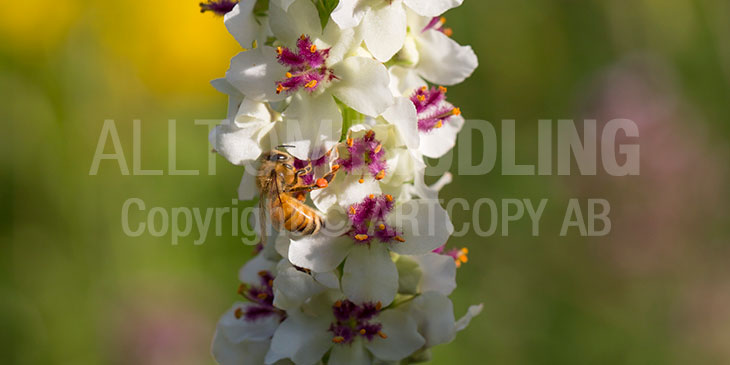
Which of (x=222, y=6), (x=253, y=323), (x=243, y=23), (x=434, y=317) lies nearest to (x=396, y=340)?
(x=434, y=317)

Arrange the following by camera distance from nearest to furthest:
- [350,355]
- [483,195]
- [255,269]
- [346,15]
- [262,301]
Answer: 1. [346,15]
2. [350,355]
3. [262,301]
4. [255,269]
5. [483,195]

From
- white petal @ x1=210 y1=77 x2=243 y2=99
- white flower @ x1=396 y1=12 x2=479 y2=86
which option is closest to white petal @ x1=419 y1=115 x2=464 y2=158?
white flower @ x1=396 y1=12 x2=479 y2=86

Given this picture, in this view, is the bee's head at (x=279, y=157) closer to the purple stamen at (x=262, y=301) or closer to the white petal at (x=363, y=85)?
the white petal at (x=363, y=85)

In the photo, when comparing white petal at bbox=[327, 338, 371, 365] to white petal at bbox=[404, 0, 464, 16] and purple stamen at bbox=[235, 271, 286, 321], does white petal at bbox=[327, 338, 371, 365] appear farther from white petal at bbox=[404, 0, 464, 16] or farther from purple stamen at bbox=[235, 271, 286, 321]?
white petal at bbox=[404, 0, 464, 16]

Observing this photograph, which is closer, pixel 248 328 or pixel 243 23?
pixel 243 23

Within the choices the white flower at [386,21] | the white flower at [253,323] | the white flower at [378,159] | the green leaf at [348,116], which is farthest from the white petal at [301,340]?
the white flower at [386,21]

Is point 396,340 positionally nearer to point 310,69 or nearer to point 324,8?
point 310,69
